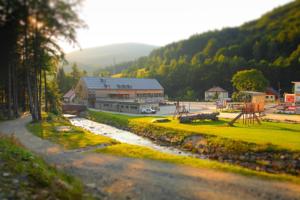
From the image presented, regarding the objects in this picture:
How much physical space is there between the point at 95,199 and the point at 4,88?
36352mm

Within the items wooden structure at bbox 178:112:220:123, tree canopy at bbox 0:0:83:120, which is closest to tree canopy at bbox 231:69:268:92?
wooden structure at bbox 178:112:220:123

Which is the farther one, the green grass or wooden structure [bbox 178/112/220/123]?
the green grass

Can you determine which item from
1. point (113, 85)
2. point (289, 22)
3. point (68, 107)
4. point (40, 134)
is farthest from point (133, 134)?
point (289, 22)

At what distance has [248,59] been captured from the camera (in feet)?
377

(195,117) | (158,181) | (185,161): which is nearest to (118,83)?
(195,117)

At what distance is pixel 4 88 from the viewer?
Answer: 40375 mm

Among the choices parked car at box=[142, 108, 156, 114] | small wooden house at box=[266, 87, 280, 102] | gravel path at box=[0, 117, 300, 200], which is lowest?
gravel path at box=[0, 117, 300, 200]

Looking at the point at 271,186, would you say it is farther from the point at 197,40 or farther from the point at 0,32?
the point at 197,40

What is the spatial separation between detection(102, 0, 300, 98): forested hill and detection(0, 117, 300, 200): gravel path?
75.8 m

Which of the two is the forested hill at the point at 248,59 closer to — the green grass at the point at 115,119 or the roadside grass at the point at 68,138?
the green grass at the point at 115,119

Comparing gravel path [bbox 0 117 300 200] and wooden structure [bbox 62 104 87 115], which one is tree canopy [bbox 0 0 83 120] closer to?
gravel path [bbox 0 117 300 200]

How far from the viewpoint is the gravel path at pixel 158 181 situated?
1195cm

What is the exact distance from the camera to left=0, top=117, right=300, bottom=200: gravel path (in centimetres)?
1195

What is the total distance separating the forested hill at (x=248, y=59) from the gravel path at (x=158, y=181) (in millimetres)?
75790
